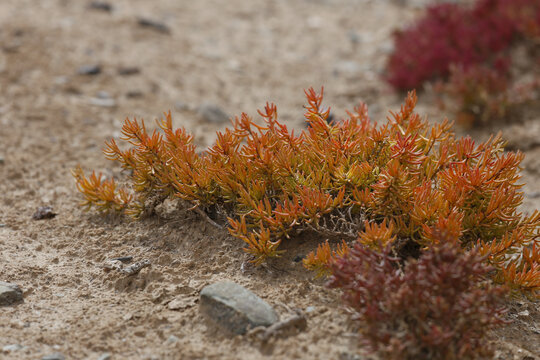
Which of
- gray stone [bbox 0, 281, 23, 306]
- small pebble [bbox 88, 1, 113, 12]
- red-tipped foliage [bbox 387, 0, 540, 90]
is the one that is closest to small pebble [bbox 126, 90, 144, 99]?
small pebble [bbox 88, 1, 113, 12]

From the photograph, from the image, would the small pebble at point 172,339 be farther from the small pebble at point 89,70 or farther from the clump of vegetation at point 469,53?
the small pebble at point 89,70

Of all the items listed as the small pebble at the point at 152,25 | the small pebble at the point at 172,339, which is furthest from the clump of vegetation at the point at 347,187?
the small pebble at the point at 152,25

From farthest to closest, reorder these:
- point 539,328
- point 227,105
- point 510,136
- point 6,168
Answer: point 227,105 < point 510,136 < point 6,168 < point 539,328

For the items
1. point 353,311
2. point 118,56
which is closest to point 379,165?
point 353,311

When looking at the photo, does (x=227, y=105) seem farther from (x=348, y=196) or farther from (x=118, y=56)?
(x=348, y=196)

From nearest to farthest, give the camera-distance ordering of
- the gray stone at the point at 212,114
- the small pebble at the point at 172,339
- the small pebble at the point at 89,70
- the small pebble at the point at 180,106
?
the small pebble at the point at 172,339
the gray stone at the point at 212,114
the small pebble at the point at 180,106
the small pebble at the point at 89,70

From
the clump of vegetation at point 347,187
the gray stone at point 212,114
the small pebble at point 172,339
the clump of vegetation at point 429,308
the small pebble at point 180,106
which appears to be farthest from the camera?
the small pebble at point 180,106

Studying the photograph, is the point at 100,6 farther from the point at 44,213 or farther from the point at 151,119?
the point at 44,213
